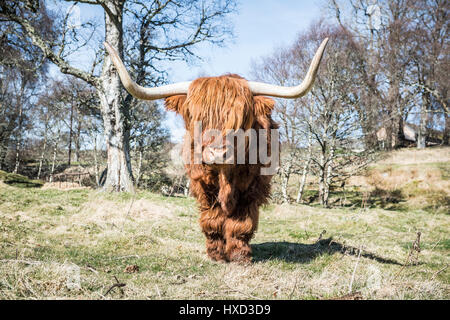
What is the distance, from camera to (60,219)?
5195mm

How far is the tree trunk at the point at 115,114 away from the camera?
8.14 m

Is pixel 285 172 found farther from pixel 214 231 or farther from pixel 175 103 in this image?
pixel 175 103

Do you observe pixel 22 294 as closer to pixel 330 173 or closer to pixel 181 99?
pixel 181 99

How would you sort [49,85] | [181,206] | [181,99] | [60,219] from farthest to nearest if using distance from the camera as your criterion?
1. [49,85]
2. [181,206]
3. [60,219]
4. [181,99]

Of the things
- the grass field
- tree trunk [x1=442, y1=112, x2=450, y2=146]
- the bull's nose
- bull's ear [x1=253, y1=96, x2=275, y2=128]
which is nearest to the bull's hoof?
the grass field

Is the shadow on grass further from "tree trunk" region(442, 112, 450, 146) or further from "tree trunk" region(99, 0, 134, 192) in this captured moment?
"tree trunk" region(442, 112, 450, 146)

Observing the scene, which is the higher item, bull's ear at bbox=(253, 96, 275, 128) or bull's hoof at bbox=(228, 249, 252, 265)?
bull's ear at bbox=(253, 96, 275, 128)

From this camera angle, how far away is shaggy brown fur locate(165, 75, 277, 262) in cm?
296

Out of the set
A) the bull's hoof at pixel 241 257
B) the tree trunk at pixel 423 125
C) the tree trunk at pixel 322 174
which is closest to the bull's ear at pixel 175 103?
the bull's hoof at pixel 241 257

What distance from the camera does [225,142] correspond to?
9.16 feet

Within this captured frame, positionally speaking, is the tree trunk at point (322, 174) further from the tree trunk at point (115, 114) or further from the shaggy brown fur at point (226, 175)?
the shaggy brown fur at point (226, 175)

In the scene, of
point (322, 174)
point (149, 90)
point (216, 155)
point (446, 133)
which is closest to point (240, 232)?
point (216, 155)

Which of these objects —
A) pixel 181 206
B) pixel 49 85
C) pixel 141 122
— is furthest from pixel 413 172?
pixel 49 85
